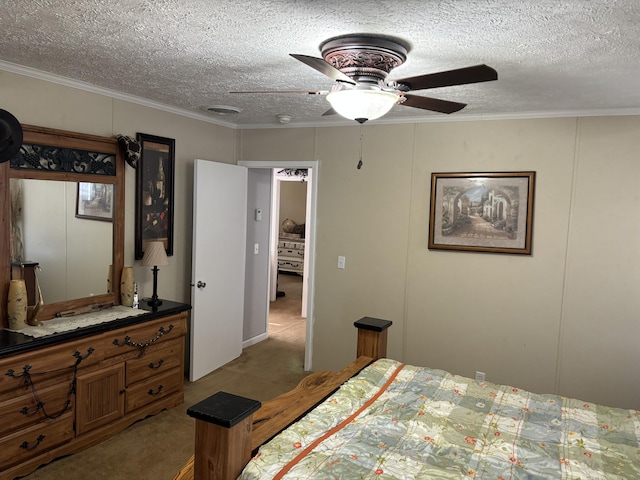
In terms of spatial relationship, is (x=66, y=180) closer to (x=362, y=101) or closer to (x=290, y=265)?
(x=362, y=101)

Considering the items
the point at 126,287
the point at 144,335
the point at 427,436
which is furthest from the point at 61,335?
the point at 427,436

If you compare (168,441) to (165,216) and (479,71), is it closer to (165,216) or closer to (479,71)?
(165,216)

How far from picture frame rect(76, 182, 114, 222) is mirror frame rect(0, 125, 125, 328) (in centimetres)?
4

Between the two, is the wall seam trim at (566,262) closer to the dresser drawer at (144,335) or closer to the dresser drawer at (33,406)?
the dresser drawer at (144,335)

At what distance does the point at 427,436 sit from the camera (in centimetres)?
196

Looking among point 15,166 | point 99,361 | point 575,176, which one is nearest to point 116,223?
point 15,166

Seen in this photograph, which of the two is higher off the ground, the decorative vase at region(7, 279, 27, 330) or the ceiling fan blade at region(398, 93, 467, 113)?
the ceiling fan blade at region(398, 93, 467, 113)

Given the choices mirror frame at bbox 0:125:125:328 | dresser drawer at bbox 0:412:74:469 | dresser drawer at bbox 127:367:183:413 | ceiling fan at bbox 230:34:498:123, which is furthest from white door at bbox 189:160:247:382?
Result: ceiling fan at bbox 230:34:498:123

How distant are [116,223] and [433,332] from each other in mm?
2756

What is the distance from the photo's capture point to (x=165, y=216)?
405cm

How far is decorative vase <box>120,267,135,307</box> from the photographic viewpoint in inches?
141

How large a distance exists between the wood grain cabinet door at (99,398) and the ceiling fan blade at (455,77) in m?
2.62

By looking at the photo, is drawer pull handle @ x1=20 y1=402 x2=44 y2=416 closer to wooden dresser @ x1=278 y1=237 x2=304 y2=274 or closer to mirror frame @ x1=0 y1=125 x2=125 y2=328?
mirror frame @ x1=0 y1=125 x2=125 y2=328

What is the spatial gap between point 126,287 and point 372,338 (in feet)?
6.40
